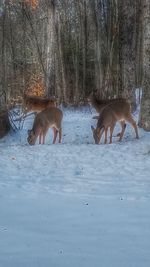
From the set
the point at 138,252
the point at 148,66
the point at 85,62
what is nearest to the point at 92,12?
the point at 85,62

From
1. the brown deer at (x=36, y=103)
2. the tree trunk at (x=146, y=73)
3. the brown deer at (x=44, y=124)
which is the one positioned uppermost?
the tree trunk at (x=146, y=73)

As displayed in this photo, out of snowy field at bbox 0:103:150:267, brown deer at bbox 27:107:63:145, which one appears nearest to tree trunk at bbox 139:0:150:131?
snowy field at bbox 0:103:150:267

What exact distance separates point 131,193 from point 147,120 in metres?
6.19

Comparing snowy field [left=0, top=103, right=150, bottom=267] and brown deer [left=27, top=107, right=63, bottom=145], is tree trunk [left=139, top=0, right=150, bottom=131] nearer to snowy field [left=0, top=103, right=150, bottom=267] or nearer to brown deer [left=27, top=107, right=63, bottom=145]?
snowy field [left=0, top=103, right=150, bottom=267]

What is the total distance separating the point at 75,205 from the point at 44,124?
7.26 meters

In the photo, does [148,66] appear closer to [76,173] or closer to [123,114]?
[123,114]

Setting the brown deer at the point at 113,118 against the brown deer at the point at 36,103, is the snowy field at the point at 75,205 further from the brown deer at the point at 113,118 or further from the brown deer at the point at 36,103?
the brown deer at the point at 36,103

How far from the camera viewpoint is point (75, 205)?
8.15 m

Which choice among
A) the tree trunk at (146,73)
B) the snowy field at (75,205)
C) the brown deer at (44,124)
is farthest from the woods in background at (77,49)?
the snowy field at (75,205)

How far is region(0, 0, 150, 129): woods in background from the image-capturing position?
20.3m

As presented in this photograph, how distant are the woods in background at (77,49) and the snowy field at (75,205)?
3.63 meters

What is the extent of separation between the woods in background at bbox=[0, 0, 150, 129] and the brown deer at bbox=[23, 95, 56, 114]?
93 cm

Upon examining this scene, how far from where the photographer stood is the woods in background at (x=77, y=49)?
2030 cm

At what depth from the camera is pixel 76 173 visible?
10.5 metres
